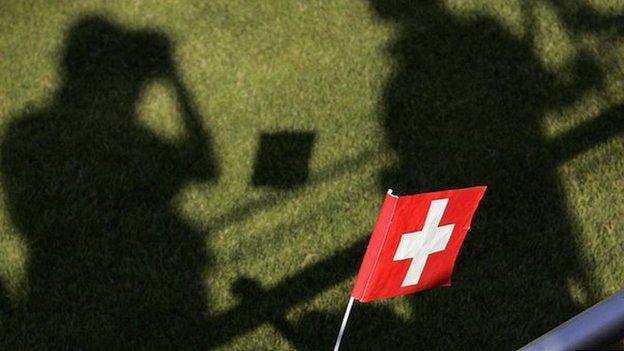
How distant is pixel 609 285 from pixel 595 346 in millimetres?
3151

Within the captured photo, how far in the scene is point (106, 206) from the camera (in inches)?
223

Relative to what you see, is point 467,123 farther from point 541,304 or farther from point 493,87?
point 541,304

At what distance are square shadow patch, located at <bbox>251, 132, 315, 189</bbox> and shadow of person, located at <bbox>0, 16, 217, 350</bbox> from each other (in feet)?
0.94

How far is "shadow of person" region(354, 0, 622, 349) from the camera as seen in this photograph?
5.00 meters

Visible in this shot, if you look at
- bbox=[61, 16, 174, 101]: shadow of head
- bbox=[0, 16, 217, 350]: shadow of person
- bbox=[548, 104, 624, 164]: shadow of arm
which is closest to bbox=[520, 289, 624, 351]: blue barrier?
bbox=[0, 16, 217, 350]: shadow of person

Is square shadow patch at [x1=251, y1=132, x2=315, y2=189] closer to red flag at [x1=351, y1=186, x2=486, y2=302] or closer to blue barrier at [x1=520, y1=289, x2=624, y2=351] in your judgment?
red flag at [x1=351, y1=186, x2=486, y2=302]

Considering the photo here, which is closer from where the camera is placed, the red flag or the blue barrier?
the blue barrier

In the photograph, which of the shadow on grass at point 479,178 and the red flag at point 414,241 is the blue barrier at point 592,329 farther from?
the shadow on grass at point 479,178

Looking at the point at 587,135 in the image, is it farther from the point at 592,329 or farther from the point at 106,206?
the point at 592,329

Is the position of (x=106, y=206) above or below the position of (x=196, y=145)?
below

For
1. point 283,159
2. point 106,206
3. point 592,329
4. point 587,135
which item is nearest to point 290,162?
point 283,159

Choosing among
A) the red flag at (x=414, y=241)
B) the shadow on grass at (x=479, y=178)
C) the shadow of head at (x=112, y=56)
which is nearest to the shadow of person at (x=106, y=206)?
the shadow of head at (x=112, y=56)

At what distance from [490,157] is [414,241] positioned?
84.8 inches

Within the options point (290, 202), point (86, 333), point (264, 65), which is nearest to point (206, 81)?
point (264, 65)
